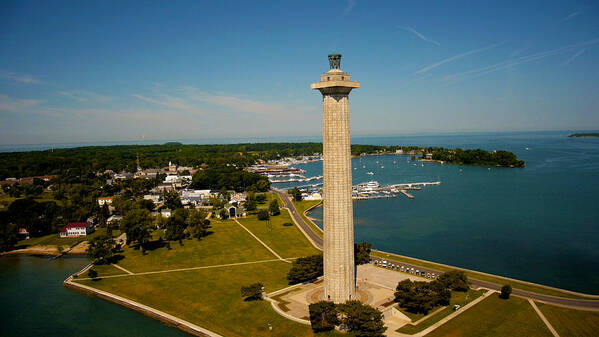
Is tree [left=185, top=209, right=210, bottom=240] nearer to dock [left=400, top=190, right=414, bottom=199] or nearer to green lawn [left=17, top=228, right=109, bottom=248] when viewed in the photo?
green lawn [left=17, top=228, right=109, bottom=248]

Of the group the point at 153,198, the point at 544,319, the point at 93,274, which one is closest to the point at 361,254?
the point at 544,319

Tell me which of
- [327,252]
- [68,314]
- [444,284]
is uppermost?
[327,252]

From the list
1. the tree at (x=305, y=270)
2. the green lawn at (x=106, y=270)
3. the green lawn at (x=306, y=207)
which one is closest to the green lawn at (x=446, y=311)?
the tree at (x=305, y=270)

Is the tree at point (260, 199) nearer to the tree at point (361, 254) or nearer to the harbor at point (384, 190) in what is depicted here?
the harbor at point (384, 190)

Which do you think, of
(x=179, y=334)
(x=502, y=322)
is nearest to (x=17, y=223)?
(x=179, y=334)

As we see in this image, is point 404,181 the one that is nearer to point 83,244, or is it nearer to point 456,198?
point 456,198

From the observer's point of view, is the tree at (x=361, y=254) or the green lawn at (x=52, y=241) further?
the green lawn at (x=52, y=241)

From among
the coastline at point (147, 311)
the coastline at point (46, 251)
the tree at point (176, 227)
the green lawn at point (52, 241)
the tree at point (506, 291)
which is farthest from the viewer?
the green lawn at point (52, 241)
